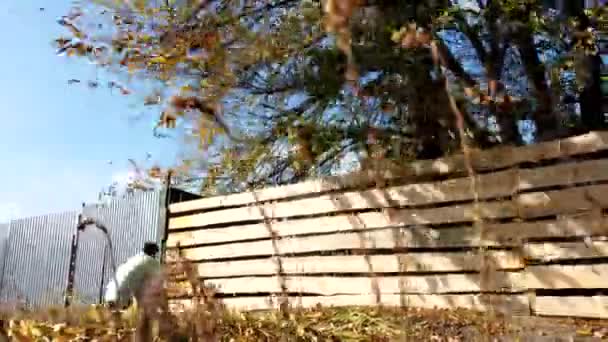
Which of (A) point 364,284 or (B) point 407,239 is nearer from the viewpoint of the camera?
(B) point 407,239

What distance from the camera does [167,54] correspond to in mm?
6062

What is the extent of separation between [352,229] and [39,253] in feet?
30.4

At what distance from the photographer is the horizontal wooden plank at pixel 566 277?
3.90 m

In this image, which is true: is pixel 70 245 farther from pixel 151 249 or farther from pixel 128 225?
pixel 151 249

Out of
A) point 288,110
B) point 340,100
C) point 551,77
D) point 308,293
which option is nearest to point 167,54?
point 288,110

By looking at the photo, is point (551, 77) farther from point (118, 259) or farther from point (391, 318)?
point (118, 259)

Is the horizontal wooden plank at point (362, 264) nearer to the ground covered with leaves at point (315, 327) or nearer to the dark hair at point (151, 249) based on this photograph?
the ground covered with leaves at point (315, 327)

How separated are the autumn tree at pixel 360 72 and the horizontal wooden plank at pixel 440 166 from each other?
28cm

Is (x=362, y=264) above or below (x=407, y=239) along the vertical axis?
below

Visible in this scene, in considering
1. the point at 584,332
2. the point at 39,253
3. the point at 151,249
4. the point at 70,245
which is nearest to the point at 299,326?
the point at 584,332

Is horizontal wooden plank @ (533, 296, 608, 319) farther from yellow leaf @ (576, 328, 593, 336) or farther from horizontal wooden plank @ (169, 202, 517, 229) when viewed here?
horizontal wooden plank @ (169, 202, 517, 229)

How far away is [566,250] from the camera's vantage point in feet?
13.4

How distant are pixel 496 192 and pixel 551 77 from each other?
4.67ft

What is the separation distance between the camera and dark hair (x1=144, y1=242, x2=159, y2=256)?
7566 millimetres
